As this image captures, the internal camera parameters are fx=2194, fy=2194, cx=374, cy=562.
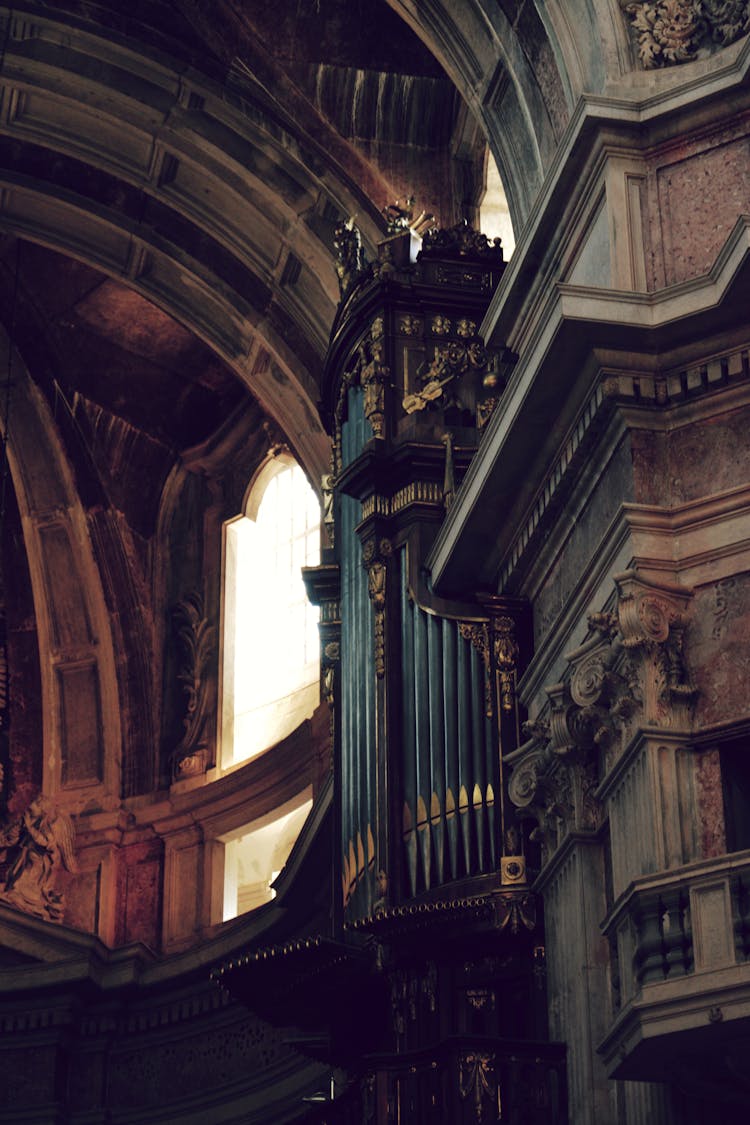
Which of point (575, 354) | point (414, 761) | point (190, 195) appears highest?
point (190, 195)

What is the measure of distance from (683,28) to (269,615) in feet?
31.5

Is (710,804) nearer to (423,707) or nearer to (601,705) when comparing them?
(601,705)

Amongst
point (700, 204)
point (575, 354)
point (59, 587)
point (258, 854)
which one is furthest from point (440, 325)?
point (59, 587)

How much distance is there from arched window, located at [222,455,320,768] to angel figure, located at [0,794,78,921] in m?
1.56

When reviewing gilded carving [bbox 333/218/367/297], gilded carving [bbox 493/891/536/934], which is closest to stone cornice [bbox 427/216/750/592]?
gilded carving [bbox 493/891/536/934]

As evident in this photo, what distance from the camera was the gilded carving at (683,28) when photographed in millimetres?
10508

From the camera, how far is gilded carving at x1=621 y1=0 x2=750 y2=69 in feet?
34.5

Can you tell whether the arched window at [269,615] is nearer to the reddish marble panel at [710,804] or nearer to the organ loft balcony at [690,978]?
the reddish marble panel at [710,804]

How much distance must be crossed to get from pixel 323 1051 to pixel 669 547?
15.5 feet

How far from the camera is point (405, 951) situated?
11.3m

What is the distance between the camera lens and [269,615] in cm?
1939

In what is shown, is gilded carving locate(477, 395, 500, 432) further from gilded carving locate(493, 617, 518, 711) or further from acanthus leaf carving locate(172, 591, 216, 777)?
acanthus leaf carving locate(172, 591, 216, 777)

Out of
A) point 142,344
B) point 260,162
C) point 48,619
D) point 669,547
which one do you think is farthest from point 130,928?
point 669,547

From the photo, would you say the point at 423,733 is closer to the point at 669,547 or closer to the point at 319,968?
the point at 319,968
